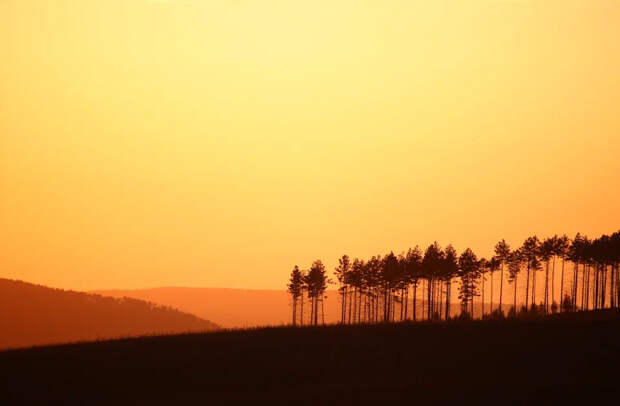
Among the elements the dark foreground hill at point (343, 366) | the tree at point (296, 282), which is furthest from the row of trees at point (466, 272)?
the dark foreground hill at point (343, 366)

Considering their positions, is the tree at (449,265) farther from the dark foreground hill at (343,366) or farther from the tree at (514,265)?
the dark foreground hill at (343,366)

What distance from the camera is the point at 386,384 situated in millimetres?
50656

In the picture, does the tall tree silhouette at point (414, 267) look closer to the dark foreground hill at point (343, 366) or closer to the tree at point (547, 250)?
the tree at point (547, 250)

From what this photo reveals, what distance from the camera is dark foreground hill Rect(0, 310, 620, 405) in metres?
47.8

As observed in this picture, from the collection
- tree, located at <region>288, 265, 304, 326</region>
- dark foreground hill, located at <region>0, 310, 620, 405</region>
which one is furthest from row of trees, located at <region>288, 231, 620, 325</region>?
dark foreground hill, located at <region>0, 310, 620, 405</region>

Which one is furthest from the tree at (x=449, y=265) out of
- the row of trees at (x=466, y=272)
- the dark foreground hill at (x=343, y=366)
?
the dark foreground hill at (x=343, y=366)

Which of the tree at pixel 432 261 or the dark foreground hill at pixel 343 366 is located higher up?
the tree at pixel 432 261

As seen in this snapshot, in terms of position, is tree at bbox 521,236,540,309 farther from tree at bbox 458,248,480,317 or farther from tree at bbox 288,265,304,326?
tree at bbox 288,265,304,326

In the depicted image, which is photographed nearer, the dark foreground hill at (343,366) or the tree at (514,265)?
the dark foreground hill at (343,366)

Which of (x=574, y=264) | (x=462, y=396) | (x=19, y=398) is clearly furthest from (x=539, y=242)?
(x=19, y=398)

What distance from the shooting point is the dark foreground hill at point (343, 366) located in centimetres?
4778

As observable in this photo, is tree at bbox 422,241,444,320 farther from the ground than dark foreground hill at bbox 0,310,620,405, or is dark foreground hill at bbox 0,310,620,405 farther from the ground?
tree at bbox 422,241,444,320

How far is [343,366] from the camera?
5997cm

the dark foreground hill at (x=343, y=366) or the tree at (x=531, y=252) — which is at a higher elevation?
the tree at (x=531, y=252)
